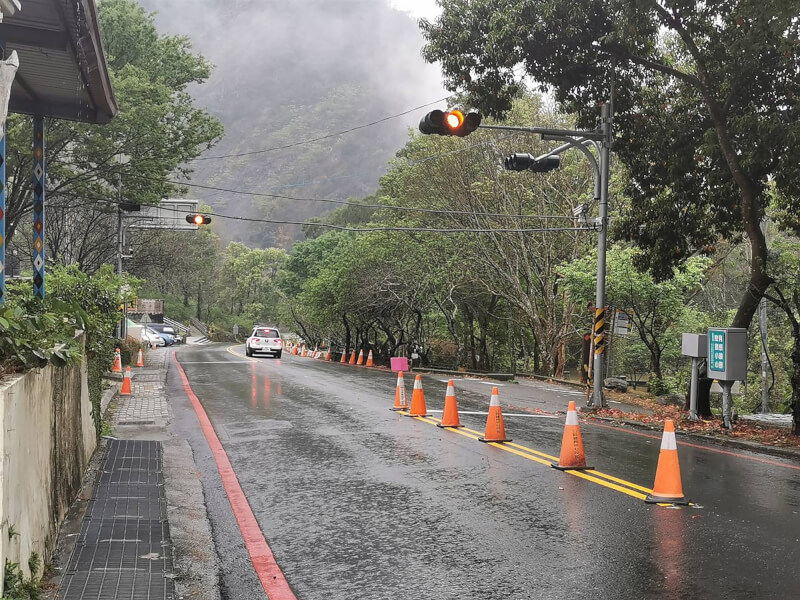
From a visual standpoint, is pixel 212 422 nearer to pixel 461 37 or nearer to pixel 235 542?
pixel 235 542

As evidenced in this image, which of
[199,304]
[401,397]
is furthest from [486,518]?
[199,304]

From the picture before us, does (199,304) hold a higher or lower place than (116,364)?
higher

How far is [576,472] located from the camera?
998cm

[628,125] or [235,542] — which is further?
[628,125]

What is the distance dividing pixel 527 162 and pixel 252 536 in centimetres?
1272

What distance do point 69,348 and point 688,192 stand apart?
15296mm

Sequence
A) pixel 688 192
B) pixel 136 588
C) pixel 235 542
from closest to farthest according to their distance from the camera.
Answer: pixel 136 588, pixel 235 542, pixel 688 192

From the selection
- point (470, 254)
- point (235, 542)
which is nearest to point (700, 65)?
point (235, 542)

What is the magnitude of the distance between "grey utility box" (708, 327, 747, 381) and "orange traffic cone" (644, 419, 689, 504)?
646 cm

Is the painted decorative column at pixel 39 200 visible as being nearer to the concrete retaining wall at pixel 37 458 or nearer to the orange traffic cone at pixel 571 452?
the concrete retaining wall at pixel 37 458

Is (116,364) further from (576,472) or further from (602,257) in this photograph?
(576,472)

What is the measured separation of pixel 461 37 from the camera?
1692 centimetres

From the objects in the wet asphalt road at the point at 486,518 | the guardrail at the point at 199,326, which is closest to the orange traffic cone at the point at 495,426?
the wet asphalt road at the point at 486,518

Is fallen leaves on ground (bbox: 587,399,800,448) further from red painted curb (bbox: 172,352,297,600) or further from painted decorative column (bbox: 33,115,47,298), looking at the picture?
painted decorative column (bbox: 33,115,47,298)
